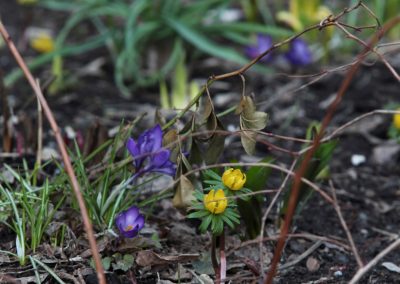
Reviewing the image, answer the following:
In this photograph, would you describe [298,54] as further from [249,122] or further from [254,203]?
[249,122]

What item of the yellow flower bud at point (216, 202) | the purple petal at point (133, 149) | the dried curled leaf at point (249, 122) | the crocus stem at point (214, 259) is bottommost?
the crocus stem at point (214, 259)

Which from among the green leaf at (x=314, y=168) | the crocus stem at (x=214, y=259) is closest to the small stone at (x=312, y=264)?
the green leaf at (x=314, y=168)

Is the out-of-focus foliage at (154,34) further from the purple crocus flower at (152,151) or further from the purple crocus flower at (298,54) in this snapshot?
the purple crocus flower at (152,151)

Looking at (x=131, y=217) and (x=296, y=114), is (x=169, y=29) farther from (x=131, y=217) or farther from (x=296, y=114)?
(x=131, y=217)

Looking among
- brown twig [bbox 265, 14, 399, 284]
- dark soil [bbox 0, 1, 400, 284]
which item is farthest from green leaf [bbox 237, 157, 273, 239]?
brown twig [bbox 265, 14, 399, 284]

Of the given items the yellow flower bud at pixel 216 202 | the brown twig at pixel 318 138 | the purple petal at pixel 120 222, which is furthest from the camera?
the purple petal at pixel 120 222

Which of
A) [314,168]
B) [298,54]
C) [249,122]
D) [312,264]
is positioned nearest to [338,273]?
[312,264]

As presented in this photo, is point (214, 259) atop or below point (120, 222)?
below

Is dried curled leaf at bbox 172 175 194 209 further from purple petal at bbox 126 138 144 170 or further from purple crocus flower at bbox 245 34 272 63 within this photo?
purple crocus flower at bbox 245 34 272 63
